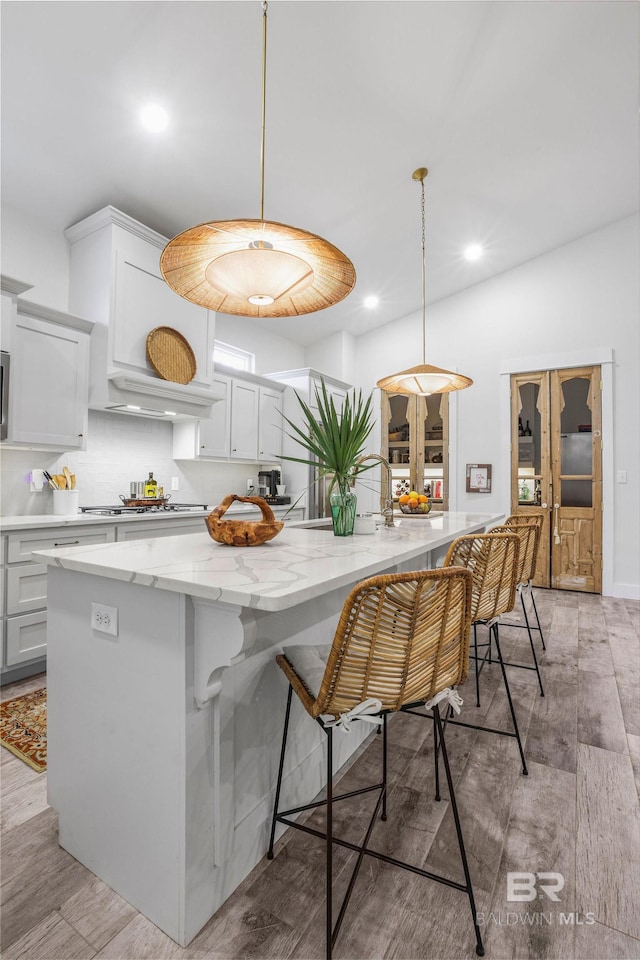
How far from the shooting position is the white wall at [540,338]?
4898 mm

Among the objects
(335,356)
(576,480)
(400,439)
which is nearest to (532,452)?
(576,480)

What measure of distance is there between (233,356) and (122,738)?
461 cm

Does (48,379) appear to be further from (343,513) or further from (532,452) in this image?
(532,452)

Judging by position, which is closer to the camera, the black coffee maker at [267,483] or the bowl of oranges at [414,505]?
the bowl of oranges at [414,505]

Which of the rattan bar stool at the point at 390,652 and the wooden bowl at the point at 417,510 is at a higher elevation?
the wooden bowl at the point at 417,510

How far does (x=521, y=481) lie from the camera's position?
5.47 metres

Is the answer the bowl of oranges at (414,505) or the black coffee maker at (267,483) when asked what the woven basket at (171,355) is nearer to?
the black coffee maker at (267,483)

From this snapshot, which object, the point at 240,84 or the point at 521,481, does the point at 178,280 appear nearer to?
the point at 240,84

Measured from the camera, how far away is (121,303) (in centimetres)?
350

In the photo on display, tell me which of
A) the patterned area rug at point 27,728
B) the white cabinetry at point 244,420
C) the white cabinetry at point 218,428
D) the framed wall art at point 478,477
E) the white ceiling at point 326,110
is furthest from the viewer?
the framed wall art at point 478,477

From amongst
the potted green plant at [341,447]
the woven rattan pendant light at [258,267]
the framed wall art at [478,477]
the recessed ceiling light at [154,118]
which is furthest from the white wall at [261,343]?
the potted green plant at [341,447]

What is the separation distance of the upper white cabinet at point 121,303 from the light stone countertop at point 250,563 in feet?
6.38

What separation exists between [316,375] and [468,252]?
6.79ft

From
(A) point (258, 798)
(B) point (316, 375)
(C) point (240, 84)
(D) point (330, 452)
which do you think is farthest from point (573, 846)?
(B) point (316, 375)
